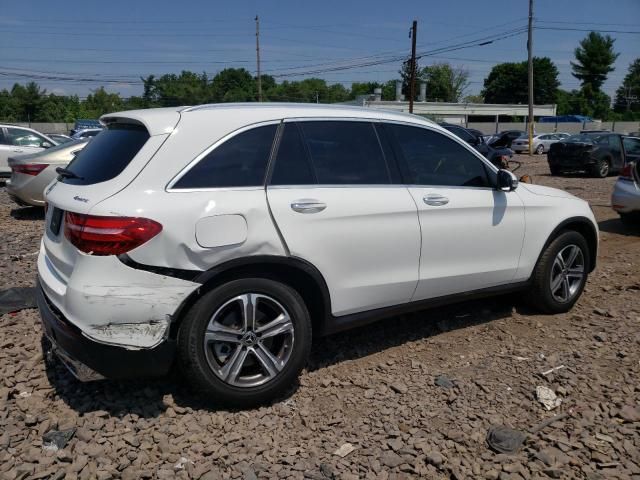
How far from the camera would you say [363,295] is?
11.5 feet

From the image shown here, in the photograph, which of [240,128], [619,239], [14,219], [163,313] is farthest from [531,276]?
[14,219]

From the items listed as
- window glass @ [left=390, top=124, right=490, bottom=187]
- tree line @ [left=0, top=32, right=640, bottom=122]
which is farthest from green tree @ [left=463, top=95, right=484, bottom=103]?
window glass @ [left=390, top=124, right=490, bottom=187]

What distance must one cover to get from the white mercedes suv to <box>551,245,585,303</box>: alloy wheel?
3.21 feet

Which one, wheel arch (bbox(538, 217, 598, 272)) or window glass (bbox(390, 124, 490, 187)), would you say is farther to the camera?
wheel arch (bbox(538, 217, 598, 272))

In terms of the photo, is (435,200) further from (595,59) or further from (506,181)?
(595,59)

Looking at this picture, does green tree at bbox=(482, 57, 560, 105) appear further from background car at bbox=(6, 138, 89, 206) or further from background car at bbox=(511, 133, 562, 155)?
background car at bbox=(6, 138, 89, 206)

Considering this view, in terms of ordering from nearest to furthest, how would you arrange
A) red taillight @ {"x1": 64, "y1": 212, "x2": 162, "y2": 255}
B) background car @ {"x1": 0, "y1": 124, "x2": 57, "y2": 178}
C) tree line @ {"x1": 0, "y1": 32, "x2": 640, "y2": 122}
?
1. red taillight @ {"x1": 64, "y1": 212, "x2": 162, "y2": 255}
2. background car @ {"x1": 0, "y1": 124, "x2": 57, "y2": 178}
3. tree line @ {"x1": 0, "y1": 32, "x2": 640, "y2": 122}

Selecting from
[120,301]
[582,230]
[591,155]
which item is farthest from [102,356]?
[591,155]

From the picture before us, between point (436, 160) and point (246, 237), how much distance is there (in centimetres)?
167

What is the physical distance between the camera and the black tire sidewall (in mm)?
4562

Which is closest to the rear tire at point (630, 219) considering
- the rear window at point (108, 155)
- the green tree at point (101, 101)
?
the rear window at point (108, 155)

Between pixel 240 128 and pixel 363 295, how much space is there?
4.18 ft

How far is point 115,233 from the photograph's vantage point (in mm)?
2750

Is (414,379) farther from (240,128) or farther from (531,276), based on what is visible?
(240,128)
